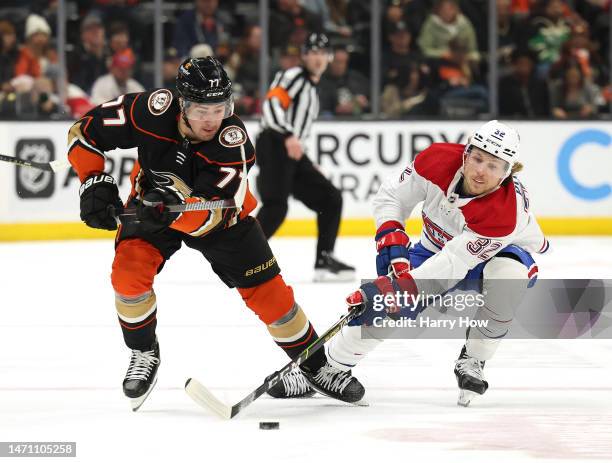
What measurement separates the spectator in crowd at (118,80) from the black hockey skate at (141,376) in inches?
191

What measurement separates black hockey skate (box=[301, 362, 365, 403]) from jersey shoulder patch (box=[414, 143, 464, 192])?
62 centimetres

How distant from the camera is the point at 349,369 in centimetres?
352

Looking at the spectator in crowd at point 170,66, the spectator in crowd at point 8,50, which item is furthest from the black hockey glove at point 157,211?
the spectator in crowd at point 8,50

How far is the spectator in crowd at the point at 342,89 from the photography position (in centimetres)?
821

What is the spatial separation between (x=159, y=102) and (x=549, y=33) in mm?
5805

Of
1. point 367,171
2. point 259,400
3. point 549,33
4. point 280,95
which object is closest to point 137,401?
point 259,400

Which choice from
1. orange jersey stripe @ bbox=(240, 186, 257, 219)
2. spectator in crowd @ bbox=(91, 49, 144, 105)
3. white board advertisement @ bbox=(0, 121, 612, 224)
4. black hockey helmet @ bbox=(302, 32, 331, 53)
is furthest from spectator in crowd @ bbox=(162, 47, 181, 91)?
orange jersey stripe @ bbox=(240, 186, 257, 219)

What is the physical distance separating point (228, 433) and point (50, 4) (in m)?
5.52

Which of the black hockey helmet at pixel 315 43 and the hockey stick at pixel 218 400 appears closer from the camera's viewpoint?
the hockey stick at pixel 218 400

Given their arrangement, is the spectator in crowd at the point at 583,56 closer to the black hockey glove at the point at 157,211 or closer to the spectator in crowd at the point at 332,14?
the spectator in crowd at the point at 332,14

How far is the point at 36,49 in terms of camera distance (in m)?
7.99

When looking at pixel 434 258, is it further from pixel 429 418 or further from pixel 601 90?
pixel 601 90

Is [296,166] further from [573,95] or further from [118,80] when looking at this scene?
[573,95]

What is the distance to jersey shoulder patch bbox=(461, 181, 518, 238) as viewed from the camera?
333 cm
